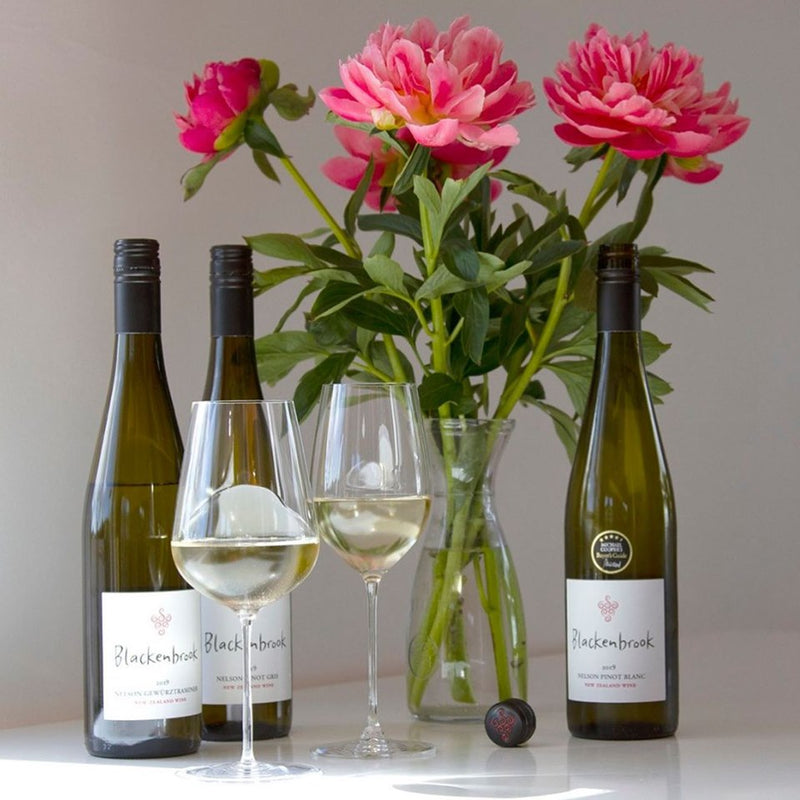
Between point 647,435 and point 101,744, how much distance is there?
466 millimetres

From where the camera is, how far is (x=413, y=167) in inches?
40.9

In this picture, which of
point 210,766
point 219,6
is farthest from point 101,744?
point 219,6

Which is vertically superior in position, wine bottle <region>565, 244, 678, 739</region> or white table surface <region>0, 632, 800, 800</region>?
wine bottle <region>565, 244, 678, 739</region>

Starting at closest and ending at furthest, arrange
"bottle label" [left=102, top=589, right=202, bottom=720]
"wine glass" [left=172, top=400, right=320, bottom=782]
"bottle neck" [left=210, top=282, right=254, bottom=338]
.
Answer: "wine glass" [left=172, top=400, right=320, bottom=782]
"bottle label" [left=102, top=589, right=202, bottom=720]
"bottle neck" [left=210, top=282, right=254, bottom=338]

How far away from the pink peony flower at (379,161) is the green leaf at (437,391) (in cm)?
16

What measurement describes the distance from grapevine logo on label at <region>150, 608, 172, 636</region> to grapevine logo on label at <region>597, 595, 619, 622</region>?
309 millimetres

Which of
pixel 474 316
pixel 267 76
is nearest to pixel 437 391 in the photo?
pixel 474 316

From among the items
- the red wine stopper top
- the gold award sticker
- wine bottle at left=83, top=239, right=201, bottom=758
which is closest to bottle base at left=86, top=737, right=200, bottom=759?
wine bottle at left=83, top=239, right=201, bottom=758

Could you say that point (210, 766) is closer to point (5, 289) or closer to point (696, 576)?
point (5, 289)

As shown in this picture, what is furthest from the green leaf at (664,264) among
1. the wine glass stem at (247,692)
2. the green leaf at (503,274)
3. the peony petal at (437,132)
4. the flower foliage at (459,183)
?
the wine glass stem at (247,692)

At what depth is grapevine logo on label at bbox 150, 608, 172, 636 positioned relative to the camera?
0.96 m

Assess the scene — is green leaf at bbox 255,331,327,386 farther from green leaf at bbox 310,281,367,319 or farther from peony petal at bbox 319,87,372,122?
peony petal at bbox 319,87,372,122

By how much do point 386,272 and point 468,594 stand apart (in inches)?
10.5

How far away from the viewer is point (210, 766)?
952 mm
